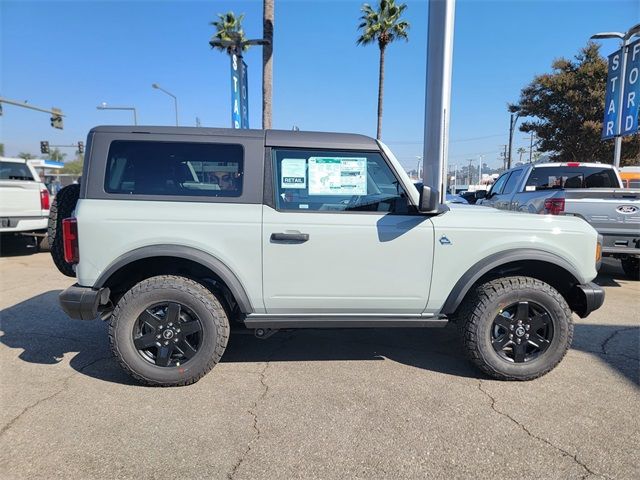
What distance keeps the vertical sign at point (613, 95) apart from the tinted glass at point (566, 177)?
572cm

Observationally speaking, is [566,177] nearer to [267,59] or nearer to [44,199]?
[267,59]

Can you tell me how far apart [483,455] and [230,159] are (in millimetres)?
2660

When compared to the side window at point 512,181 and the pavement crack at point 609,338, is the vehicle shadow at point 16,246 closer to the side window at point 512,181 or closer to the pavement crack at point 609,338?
the side window at point 512,181

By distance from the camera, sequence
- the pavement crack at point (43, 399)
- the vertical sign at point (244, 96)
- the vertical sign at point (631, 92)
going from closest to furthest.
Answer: the pavement crack at point (43, 399), the vertical sign at point (244, 96), the vertical sign at point (631, 92)

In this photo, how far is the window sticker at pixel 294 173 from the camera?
3393 mm

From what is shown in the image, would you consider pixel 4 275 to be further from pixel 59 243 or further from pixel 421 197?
pixel 421 197

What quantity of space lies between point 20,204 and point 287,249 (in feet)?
25.0

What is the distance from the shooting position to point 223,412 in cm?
300

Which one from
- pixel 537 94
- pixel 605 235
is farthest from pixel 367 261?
pixel 537 94

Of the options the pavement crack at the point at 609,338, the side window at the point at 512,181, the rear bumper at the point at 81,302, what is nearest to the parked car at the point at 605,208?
the side window at the point at 512,181

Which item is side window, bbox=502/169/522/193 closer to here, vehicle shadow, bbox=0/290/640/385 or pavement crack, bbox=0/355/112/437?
vehicle shadow, bbox=0/290/640/385

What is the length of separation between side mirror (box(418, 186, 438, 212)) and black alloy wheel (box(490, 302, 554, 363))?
40.2 inches

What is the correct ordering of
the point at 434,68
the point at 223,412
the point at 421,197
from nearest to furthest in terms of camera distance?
the point at 223,412 → the point at 421,197 → the point at 434,68

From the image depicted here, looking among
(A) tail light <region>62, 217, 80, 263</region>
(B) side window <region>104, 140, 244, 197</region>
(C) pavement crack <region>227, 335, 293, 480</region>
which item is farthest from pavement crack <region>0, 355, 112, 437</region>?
(B) side window <region>104, 140, 244, 197</region>
